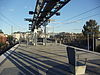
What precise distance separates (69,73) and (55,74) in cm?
61

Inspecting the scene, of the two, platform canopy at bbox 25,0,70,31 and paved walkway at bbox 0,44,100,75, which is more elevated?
platform canopy at bbox 25,0,70,31

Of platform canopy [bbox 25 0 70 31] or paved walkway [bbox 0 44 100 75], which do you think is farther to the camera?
platform canopy [bbox 25 0 70 31]

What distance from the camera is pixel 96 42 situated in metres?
22.7

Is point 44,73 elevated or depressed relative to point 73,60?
depressed

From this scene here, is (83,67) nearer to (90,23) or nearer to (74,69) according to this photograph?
(74,69)

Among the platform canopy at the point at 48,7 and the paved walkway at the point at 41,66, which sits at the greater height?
the platform canopy at the point at 48,7

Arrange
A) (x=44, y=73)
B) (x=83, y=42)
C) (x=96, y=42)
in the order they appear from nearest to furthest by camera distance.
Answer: (x=44, y=73) → (x=96, y=42) → (x=83, y=42)

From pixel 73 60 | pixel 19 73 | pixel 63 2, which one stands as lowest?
pixel 19 73

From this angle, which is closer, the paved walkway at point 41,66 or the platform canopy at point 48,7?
the paved walkway at point 41,66

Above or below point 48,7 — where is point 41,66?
below

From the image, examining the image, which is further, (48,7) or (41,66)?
(48,7)

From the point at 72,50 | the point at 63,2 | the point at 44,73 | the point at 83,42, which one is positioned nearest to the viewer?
the point at 72,50

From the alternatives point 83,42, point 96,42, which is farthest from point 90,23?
point 96,42

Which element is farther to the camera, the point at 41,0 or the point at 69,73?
the point at 41,0
